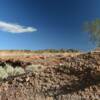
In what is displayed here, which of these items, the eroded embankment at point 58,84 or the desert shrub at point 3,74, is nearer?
the eroded embankment at point 58,84

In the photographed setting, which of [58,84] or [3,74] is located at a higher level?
[3,74]

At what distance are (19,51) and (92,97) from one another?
141 feet

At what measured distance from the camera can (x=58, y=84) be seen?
46.2ft

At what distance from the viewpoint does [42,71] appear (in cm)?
1568

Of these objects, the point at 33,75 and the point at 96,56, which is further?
the point at 96,56

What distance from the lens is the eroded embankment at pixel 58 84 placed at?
1314 cm

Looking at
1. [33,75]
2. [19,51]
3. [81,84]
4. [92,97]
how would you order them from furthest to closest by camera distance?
1. [19,51]
2. [33,75]
3. [81,84]
4. [92,97]

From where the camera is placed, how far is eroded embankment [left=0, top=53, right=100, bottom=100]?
13141 mm

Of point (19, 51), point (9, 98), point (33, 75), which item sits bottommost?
point (9, 98)

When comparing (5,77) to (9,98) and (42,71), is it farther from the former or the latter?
(9,98)

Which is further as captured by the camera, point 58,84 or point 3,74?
point 3,74

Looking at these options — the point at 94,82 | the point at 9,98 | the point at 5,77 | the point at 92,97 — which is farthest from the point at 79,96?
the point at 5,77

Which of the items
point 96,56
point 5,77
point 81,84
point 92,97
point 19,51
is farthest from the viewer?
point 19,51

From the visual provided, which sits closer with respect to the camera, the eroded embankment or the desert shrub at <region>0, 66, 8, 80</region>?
the eroded embankment
